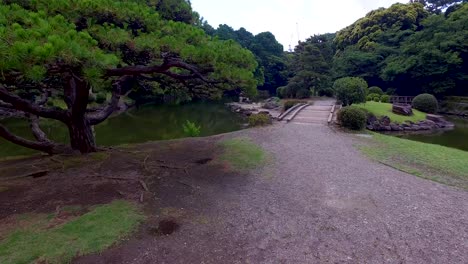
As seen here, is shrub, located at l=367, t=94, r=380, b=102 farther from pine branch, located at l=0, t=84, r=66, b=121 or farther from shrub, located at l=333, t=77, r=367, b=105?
pine branch, located at l=0, t=84, r=66, b=121

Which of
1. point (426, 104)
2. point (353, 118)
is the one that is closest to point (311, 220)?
point (353, 118)

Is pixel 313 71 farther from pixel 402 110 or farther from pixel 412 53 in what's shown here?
pixel 412 53

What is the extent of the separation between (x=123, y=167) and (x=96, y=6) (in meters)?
4.54

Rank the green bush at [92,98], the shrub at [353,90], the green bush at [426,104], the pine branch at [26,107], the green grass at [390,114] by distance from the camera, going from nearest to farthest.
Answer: the pine branch at [26,107] → the shrub at [353,90] → the green grass at [390,114] → the green bush at [426,104] → the green bush at [92,98]

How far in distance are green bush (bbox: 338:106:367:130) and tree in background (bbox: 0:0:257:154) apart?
8667mm

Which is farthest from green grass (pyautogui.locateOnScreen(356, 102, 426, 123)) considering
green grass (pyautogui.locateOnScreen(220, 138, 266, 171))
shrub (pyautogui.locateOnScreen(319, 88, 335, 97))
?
green grass (pyautogui.locateOnScreen(220, 138, 266, 171))

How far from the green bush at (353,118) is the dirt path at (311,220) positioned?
671 centimetres

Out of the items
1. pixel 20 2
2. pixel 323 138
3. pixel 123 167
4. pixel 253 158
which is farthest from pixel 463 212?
pixel 20 2

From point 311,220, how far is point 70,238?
13.9 feet

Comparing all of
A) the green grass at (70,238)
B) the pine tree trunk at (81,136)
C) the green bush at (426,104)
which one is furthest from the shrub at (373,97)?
the green grass at (70,238)

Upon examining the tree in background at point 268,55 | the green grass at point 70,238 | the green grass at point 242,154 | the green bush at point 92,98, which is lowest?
the green grass at point 242,154

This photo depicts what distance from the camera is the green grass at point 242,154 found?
29.9 feet

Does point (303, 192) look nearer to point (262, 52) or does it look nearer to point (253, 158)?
point (253, 158)

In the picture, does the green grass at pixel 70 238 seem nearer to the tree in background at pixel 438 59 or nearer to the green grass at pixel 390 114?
the green grass at pixel 390 114
